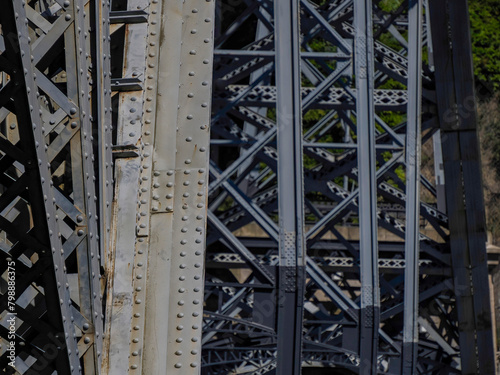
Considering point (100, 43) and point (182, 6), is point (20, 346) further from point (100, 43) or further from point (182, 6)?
point (182, 6)

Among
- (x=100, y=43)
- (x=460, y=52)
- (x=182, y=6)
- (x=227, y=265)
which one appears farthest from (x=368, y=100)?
(x=100, y=43)

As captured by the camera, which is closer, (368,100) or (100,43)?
(100,43)

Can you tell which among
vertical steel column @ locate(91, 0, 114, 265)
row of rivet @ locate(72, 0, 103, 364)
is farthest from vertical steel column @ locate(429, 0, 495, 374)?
row of rivet @ locate(72, 0, 103, 364)

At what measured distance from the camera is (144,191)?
15.8ft

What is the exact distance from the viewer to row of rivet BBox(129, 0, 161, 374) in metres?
4.60

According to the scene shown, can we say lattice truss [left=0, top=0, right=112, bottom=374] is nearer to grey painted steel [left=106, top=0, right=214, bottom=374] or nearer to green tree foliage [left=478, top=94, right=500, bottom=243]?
grey painted steel [left=106, top=0, right=214, bottom=374]

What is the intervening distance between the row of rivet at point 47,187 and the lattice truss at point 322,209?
6074 mm

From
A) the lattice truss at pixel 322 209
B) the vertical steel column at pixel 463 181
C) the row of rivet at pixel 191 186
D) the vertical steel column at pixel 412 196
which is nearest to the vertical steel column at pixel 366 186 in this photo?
the lattice truss at pixel 322 209

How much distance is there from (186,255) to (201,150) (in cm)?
48

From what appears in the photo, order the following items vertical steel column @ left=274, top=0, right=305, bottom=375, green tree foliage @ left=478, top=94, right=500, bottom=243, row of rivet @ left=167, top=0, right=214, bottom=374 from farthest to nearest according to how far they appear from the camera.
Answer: green tree foliage @ left=478, top=94, right=500, bottom=243 < vertical steel column @ left=274, top=0, right=305, bottom=375 < row of rivet @ left=167, top=0, right=214, bottom=374

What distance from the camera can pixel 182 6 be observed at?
517cm

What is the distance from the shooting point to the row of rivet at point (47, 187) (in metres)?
3.68

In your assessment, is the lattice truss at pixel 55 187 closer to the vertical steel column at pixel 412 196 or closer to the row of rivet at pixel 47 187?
the row of rivet at pixel 47 187

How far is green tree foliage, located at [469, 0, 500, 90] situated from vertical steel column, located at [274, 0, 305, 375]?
18648 mm
